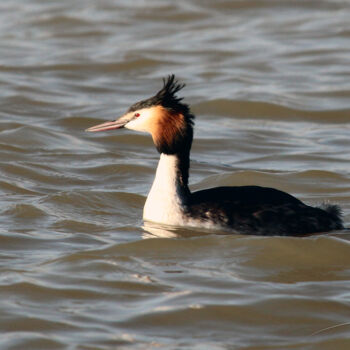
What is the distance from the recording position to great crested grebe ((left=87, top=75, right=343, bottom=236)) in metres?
8.70

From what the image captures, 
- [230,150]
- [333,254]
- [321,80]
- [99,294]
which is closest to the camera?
[99,294]

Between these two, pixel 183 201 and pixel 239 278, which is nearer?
pixel 239 278

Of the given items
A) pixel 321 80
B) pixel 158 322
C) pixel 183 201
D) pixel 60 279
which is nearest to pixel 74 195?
pixel 183 201

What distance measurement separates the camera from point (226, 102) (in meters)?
14.9

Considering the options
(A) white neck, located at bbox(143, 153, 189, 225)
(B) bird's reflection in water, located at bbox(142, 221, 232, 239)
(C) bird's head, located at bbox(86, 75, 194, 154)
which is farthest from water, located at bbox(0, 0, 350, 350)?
(C) bird's head, located at bbox(86, 75, 194, 154)

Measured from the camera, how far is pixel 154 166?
11.8 m

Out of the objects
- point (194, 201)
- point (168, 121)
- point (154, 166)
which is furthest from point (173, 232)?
point (154, 166)

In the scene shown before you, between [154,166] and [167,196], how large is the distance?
2909mm

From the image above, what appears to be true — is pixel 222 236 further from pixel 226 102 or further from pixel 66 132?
pixel 226 102

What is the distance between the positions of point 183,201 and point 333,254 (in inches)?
53.6

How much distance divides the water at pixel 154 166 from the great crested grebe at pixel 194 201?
164mm

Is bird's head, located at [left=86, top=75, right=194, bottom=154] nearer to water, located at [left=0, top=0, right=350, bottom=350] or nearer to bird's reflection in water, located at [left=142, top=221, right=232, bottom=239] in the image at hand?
bird's reflection in water, located at [left=142, top=221, right=232, bottom=239]

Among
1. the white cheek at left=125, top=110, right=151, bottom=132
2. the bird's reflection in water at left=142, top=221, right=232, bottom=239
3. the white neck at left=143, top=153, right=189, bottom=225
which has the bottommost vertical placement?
the bird's reflection in water at left=142, top=221, right=232, bottom=239

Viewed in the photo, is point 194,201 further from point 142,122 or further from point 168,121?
point 142,122
